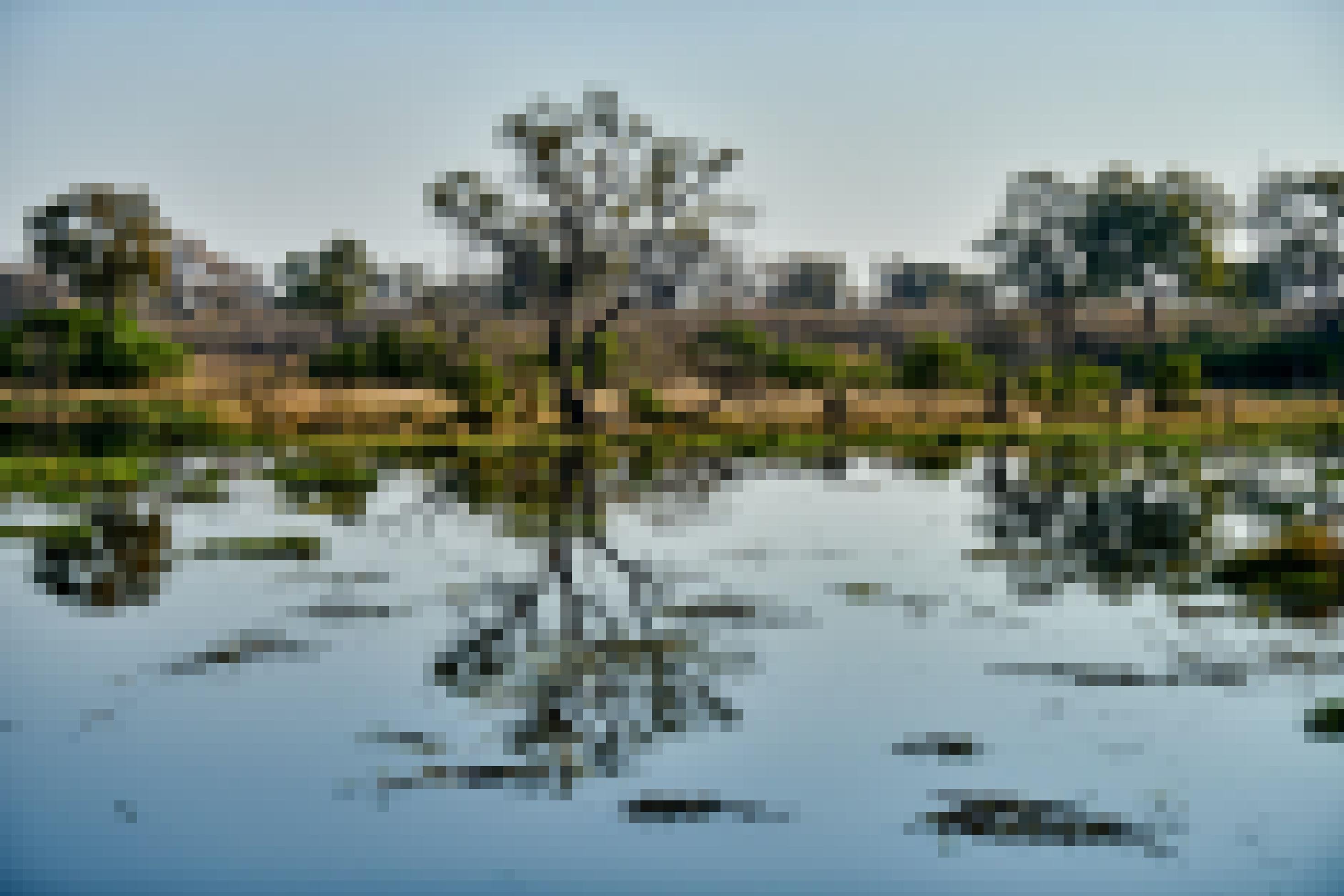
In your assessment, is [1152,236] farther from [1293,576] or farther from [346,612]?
[346,612]

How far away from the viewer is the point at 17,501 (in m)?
26.4

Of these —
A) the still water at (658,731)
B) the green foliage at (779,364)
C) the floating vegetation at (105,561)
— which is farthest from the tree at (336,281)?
the still water at (658,731)

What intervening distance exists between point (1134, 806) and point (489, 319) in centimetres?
5111

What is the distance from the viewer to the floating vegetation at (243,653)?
41.9ft

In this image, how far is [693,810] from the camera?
357 inches

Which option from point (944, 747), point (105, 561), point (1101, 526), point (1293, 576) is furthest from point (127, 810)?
point (1101, 526)

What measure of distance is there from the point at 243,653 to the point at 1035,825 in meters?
7.34

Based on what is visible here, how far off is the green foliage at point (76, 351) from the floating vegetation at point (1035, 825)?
48.1m

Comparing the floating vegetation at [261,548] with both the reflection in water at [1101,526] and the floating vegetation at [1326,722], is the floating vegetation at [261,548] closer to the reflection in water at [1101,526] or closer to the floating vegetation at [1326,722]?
the reflection in water at [1101,526]

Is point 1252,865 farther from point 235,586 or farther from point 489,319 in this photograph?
point 489,319

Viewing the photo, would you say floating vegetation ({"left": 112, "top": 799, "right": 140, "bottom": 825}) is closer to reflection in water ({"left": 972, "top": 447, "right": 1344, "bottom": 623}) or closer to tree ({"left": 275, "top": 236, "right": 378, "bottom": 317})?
reflection in water ({"left": 972, "top": 447, "right": 1344, "bottom": 623})

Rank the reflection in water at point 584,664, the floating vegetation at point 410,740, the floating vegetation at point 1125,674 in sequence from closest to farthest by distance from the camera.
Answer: the reflection in water at point 584,664, the floating vegetation at point 410,740, the floating vegetation at point 1125,674

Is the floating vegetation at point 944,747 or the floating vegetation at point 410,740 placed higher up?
the floating vegetation at point 410,740

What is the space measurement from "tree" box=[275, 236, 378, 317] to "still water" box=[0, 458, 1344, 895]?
71.2m
